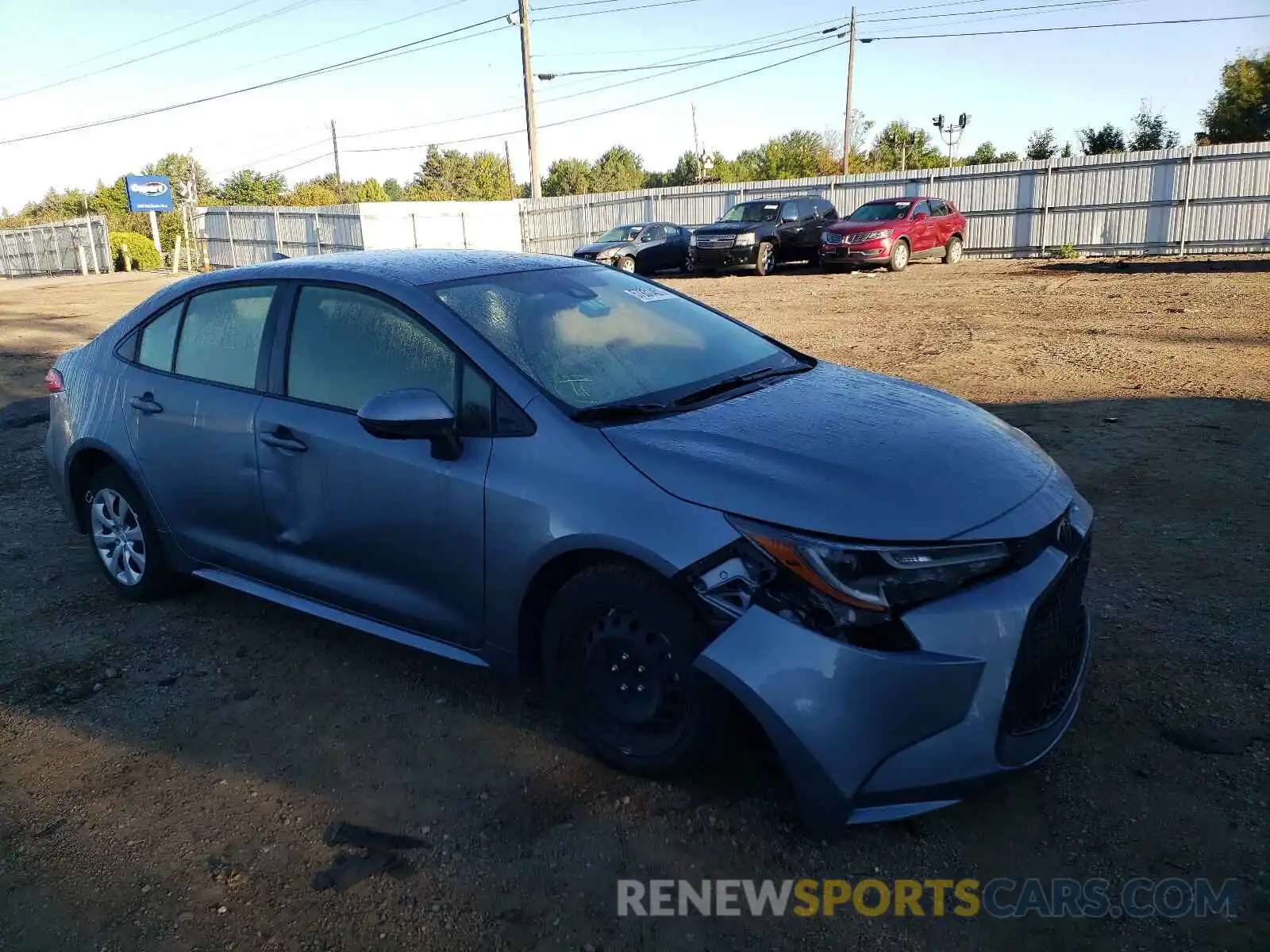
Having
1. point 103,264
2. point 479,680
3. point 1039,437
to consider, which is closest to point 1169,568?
point 1039,437

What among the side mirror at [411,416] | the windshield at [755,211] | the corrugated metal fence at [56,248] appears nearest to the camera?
the side mirror at [411,416]

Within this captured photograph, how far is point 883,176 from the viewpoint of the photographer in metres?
28.4

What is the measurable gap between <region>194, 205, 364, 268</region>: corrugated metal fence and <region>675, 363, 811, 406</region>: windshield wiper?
3030 cm

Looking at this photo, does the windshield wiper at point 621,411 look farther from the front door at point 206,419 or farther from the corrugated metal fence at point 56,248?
the corrugated metal fence at point 56,248

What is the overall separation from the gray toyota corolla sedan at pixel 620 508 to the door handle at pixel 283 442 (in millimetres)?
14

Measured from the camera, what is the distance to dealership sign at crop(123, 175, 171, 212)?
1606 inches

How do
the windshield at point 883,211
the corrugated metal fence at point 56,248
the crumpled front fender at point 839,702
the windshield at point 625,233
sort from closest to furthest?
1. the crumpled front fender at point 839,702
2. the windshield at point 883,211
3. the windshield at point 625,233
4. the corrugated metal fence at point 56,248

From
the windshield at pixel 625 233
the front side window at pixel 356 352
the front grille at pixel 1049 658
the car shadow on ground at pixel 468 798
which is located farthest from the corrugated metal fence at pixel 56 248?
the front grille at pixel 1049 658

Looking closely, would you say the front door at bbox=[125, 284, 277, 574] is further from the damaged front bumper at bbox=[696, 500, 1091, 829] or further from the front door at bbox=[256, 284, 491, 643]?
the damaged front bumper at bbox=[696, 500, 1091, 829]

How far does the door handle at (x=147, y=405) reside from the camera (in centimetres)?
429

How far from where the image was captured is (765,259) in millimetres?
24062

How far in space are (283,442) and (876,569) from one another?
234 centimetres

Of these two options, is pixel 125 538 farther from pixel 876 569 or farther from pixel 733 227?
pixel 733 227

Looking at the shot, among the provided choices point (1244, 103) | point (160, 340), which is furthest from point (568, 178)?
point (160, 340)
